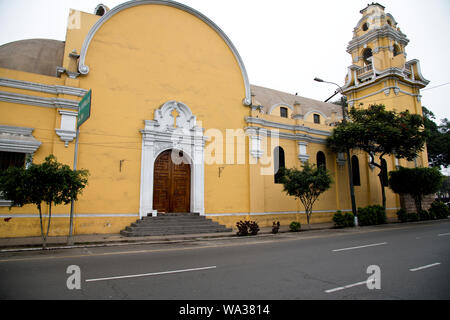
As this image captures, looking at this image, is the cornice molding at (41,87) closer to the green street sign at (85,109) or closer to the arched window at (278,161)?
the green street sign at (85,109)

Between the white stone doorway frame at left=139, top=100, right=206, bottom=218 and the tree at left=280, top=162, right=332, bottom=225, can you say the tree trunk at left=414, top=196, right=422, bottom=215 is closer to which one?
the tree at left=280, top=162, right=332, bottom=225

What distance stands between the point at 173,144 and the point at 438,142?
3770 centimetres

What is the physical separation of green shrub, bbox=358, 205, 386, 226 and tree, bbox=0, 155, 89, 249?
18.7m

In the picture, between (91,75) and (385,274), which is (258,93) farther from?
(385,274)

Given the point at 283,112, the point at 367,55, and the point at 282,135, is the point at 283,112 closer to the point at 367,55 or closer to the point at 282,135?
the point at 282,135

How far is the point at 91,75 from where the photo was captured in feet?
50.7

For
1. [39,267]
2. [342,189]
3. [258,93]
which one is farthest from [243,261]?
[258,93]

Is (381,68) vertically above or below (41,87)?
above

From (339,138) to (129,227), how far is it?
1614 centimetres

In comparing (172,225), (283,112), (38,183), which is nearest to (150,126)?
(172,225)

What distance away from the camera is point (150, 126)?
16.4 metres

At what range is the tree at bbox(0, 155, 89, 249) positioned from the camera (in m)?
9.89

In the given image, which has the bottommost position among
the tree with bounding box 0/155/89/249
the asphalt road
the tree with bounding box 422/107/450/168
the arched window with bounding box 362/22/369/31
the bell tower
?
the asphalt road

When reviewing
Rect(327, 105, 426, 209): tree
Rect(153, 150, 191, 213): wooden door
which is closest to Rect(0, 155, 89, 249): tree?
Rect(153, 150, 191, 213): wooden door
